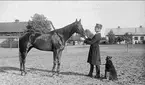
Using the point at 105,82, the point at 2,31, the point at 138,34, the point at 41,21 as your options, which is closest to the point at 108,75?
the point at 105,82

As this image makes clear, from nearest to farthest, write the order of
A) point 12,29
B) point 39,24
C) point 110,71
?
point 110,71, point 39,24, point 12,29

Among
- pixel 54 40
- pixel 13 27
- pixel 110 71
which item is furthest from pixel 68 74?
pixel 13 27

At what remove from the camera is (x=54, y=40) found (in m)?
7.41

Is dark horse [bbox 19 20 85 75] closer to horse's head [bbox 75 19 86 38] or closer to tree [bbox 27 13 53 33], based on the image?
horse's head [bbox 75 19 86 38]

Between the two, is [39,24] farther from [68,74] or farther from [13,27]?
[68,74]

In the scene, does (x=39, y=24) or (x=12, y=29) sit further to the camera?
(x=12, y=29)

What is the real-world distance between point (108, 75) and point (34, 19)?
139 feet

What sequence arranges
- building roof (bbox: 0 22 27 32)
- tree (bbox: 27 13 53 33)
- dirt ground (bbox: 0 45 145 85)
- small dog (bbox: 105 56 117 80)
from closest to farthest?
dirt ground (bbox: 0 45 145 85) < small dog (bbox: 105 56 117 80) < tree (bbox: 27 13 53 33) < building roof (bbox: 0 22 27 32)

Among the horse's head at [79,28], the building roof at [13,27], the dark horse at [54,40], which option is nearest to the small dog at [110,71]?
the horse's head at [79,28]

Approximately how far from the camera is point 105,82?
6273 mm

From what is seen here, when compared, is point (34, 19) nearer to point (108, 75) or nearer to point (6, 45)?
point (6, 45)

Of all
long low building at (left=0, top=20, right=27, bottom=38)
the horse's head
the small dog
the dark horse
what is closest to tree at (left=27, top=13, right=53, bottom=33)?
long low building at (left=0, top=20, right=27, bottom=38)

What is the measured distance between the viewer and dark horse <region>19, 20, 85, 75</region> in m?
7.35

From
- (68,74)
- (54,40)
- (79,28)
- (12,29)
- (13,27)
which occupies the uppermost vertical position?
(13,27)
